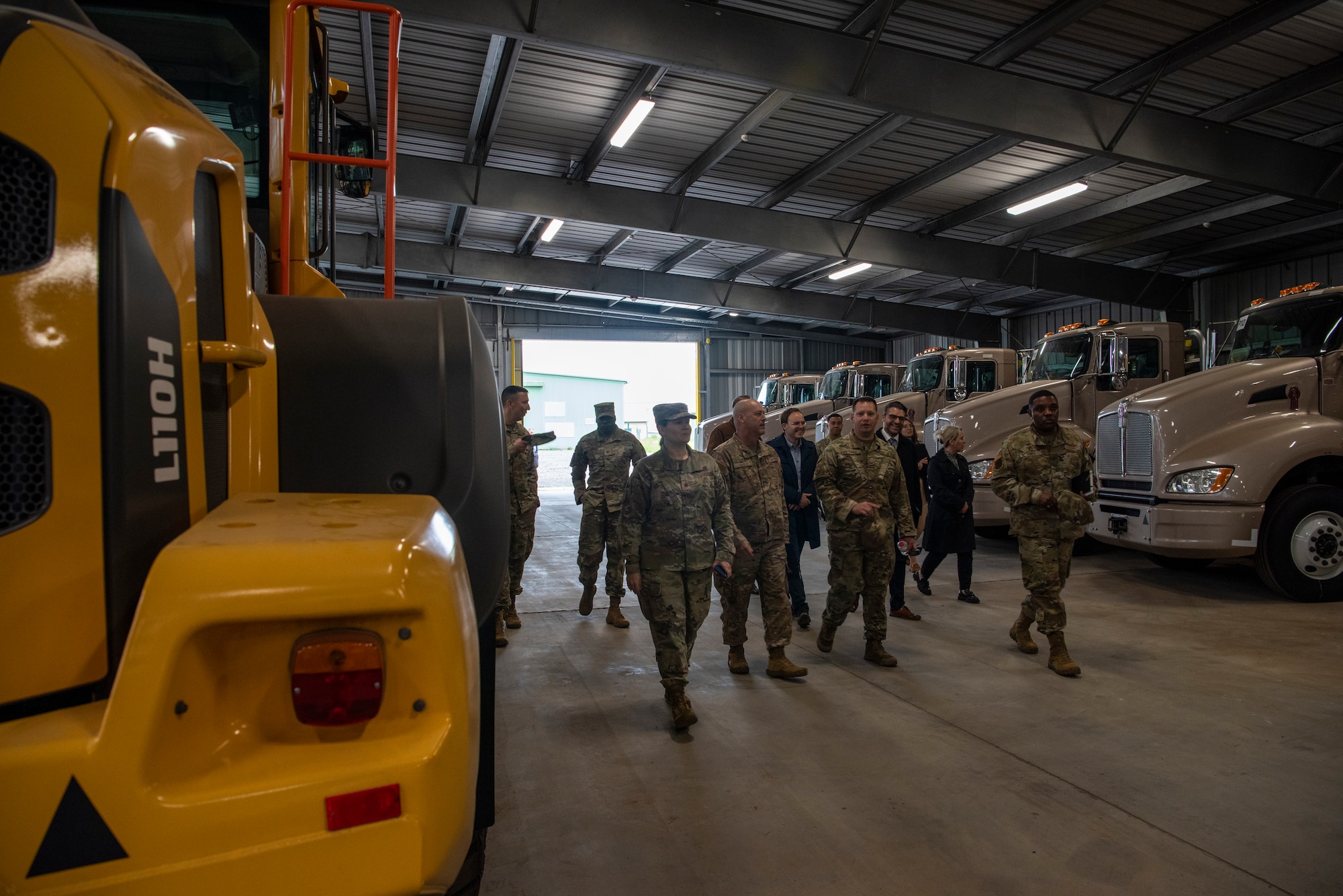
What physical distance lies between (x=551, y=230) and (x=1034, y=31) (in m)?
9.92

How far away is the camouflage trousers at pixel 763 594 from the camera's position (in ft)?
17.6

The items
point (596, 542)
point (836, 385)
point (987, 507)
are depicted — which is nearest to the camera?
point (596, 542)

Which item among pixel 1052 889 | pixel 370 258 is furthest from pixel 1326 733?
pixel 370 258

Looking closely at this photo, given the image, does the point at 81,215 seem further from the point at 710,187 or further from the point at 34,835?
the point at 710,187

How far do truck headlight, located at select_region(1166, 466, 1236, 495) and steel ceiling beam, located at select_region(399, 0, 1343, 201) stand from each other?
4.18 meters

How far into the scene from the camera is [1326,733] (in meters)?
4.21

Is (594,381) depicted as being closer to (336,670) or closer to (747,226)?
(747,226)

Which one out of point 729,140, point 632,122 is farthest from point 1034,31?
point 632,122

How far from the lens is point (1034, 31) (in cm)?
848

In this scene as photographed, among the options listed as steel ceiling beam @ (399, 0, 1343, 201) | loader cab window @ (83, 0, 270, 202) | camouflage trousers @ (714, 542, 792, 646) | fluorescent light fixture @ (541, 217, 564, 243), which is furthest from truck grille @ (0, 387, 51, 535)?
fluorescent light fixture @ (541, 217, 564, 243)

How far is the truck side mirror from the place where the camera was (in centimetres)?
1295

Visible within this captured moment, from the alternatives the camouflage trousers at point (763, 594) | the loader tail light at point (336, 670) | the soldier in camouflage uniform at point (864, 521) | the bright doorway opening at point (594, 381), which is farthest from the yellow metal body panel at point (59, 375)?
the bright doorway opening at point (594, 381)

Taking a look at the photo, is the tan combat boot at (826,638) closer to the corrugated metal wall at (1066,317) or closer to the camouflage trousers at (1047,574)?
the camouflage trousers at (1047,574)

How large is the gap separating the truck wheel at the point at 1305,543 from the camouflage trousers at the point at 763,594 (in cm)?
495
